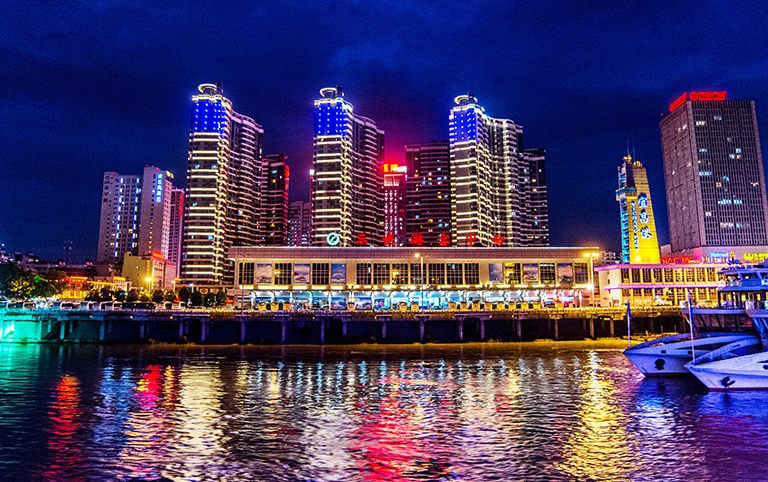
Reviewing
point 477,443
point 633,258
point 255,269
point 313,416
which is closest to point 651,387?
point 477,443

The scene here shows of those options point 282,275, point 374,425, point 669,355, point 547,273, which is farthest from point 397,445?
point 547,273

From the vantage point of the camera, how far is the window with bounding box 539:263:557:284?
14662 cm

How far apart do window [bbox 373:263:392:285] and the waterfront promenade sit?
39.4 meters

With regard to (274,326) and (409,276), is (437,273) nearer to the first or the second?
(409,276)

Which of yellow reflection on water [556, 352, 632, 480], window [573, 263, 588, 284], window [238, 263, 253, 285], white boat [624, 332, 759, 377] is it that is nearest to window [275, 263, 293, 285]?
window [238, 263, 253, 285]

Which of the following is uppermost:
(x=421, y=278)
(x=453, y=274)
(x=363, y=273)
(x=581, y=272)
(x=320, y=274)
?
(x=581, y=272)

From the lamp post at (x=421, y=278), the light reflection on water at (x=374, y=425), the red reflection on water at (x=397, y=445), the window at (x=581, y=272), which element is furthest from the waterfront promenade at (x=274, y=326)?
the red reflection on water at (x=397, y=445)

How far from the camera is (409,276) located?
144 metres

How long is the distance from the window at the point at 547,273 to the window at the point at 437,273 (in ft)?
91.2

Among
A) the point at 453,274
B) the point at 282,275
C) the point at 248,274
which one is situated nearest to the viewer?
the point at 248,274

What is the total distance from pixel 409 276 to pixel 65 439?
4651 inches

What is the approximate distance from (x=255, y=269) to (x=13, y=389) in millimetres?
96460

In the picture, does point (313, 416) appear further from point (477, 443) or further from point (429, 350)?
point (429, 350)

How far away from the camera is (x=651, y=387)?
4612cm
